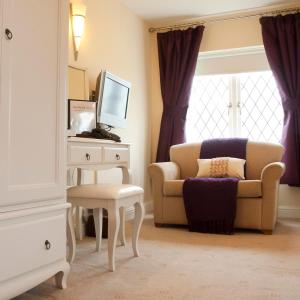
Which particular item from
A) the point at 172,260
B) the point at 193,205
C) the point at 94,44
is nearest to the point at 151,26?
the point at 94,44

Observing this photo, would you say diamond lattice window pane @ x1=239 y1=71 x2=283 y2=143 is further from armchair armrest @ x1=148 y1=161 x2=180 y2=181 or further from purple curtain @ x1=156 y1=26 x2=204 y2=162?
armchair armrest @ x1=148 y1=161 x2=180 y2=181

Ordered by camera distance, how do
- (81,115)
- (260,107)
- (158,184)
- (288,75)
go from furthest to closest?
(260,107) < (288,75) < (158,184) < (81,115)

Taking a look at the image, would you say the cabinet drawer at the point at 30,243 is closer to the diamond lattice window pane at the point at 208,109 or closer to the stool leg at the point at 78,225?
the stool leg at the point at 78,225

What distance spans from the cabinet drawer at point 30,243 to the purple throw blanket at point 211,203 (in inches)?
67.4

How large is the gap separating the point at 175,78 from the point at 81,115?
6.48ft

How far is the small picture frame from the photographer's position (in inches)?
110

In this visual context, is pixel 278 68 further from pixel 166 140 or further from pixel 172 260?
pixel 172 260

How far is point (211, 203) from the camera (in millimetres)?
3322

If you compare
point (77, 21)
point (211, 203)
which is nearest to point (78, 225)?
point (211, 203)

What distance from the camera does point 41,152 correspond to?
5.76 feet

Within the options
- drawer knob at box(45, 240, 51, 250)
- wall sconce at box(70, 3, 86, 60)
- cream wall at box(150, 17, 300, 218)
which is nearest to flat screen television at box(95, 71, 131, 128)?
wall sconce at box(70, 3, 86, 60)

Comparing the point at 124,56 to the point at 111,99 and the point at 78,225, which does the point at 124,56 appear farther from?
the point at 78,225

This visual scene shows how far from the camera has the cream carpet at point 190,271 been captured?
1.82 m

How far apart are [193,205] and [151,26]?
2502 millimetres
